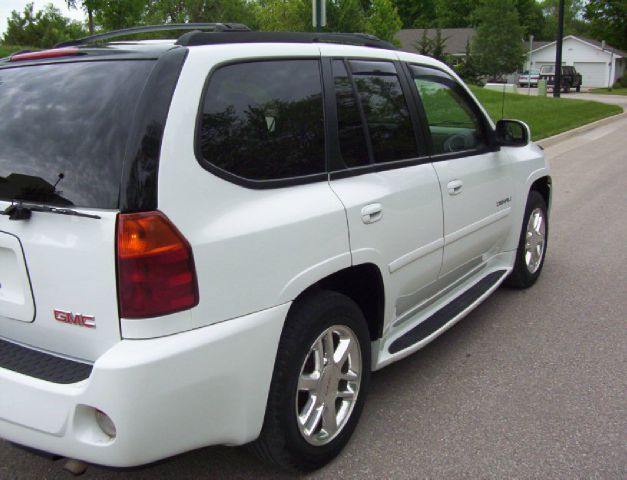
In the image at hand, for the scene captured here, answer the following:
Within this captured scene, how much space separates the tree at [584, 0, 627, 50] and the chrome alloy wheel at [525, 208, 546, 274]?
54.6m

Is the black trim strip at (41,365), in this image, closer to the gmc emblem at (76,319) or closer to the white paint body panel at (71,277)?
the white paint body panel at (71,277)

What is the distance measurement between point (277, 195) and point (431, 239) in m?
1.27

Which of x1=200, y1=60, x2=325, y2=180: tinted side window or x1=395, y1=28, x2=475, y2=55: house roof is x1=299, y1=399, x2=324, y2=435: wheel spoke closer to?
x1=200, y1=60, x2=325, y2=180: tinted side window

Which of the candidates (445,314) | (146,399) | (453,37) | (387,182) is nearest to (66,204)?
(146,399)

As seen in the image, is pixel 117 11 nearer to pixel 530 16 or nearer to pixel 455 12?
pixel 455 12

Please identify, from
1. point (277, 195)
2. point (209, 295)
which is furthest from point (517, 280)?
point (209, 295)

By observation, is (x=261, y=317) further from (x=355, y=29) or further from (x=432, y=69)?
(x=355, y=29)

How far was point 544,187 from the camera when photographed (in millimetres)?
5465

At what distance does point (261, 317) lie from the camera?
2436 millimetres

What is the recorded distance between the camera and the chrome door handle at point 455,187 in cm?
374

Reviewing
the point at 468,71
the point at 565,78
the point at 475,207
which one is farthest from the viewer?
the point at 565,78

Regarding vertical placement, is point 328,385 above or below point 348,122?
below

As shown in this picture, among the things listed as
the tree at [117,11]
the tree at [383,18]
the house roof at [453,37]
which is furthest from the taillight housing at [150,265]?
the house roof at [453,37]

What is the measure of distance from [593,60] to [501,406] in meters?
69.3
